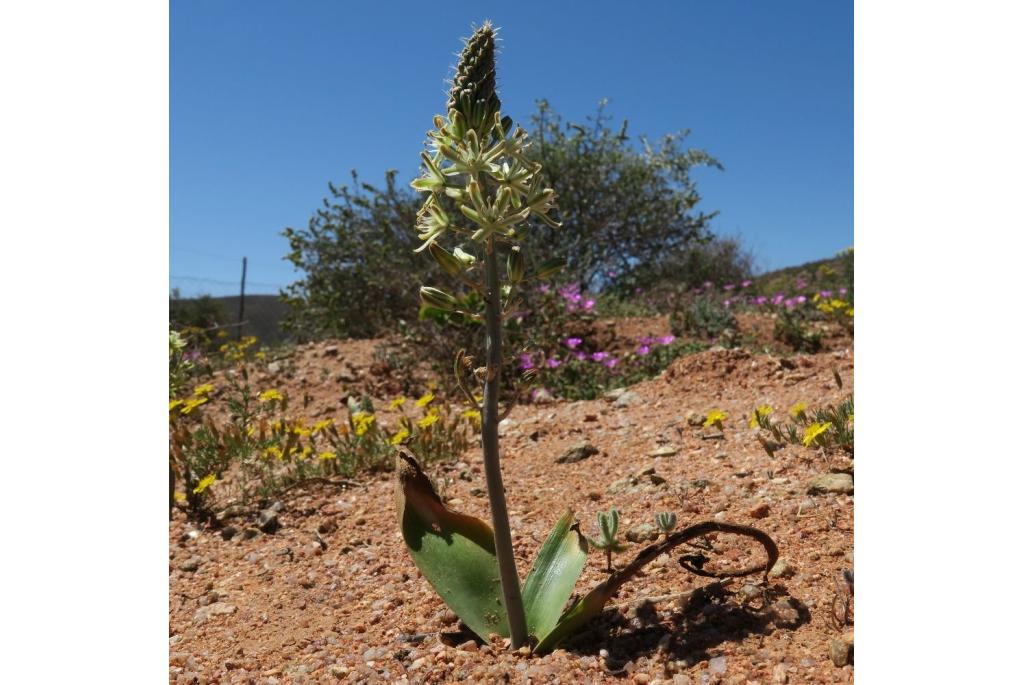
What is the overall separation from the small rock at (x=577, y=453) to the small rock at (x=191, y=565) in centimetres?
151

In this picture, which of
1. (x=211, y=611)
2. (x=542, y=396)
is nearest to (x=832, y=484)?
(x=211, y=611)

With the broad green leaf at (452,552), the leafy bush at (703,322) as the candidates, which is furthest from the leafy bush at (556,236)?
the broad green leaf at (452,552)

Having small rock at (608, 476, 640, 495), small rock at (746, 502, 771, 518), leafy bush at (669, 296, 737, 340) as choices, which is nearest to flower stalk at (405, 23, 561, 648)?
small rock at (746, 502, 771, 518)

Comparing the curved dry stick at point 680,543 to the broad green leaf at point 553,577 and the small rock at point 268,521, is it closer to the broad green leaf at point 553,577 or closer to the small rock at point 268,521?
the broad green leaf at point 553,577

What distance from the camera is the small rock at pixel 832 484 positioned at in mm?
2625

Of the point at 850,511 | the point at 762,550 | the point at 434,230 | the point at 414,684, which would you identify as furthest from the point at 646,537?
the point at 434,230

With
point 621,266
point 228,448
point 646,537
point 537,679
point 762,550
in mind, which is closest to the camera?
point 537,679

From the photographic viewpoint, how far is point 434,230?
5.65ft

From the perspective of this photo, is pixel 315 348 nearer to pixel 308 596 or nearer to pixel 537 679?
pixel 308 596

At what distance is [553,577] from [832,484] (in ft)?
4.00

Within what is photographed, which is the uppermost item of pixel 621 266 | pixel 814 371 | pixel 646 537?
pixel 621 266

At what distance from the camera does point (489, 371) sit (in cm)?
160

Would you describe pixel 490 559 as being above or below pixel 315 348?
below

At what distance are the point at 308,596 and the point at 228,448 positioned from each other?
5.88 ft
